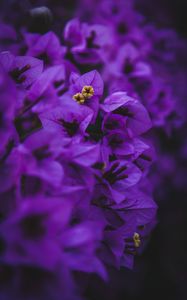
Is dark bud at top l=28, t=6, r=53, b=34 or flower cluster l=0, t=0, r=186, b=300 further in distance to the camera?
dark bud at top l=28, t=6, r=53, b=34

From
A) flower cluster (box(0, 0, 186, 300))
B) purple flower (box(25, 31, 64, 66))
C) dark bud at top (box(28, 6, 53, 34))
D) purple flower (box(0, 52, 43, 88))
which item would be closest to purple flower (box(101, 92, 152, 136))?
flower cluster (box(0, 0, 186, 300))

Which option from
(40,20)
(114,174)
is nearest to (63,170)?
(114,174)

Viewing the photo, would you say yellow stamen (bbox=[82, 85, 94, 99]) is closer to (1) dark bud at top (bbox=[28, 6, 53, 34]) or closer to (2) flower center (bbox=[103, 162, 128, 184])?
(2) flower center (bbox=[103, 162, 128, 184])

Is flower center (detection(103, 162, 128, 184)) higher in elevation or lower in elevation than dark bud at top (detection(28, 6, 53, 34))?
lower

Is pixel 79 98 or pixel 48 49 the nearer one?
pixel 79 98

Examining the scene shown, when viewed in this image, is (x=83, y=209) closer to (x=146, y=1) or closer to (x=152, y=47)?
(x=152, y=47)

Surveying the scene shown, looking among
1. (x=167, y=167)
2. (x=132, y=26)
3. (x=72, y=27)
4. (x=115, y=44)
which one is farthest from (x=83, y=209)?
(x=167, y=167)

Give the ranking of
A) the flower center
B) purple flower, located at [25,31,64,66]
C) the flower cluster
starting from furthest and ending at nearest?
1. purple flower, located at [25,31,64,66]
2. the flower center
3. the flower cluster

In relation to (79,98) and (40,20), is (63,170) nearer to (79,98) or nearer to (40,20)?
(79,98)
